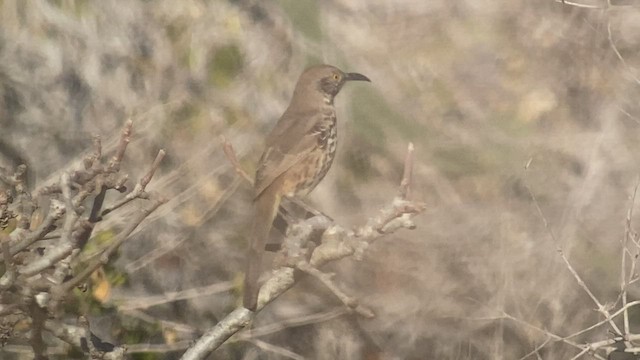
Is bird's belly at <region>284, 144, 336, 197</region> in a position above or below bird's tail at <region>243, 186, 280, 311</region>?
above

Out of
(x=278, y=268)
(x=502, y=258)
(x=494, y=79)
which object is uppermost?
(x=494, y=79)

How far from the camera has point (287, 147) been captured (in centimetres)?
321

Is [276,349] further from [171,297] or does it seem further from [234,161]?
[234,161]

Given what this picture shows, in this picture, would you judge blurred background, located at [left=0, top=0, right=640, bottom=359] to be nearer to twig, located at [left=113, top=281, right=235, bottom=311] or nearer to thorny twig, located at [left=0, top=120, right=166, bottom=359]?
twig, located at [left=113, top=281, right=235, bottom=311]

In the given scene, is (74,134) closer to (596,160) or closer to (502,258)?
(502,258)

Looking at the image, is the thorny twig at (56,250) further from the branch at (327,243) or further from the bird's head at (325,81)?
the bird's head at (325,81)

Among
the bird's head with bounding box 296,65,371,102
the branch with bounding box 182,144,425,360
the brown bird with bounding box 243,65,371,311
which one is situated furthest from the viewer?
the bird's head with bounding box 296,65,371,102

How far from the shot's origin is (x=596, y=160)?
3.71m

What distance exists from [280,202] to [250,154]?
→ 0.34 m

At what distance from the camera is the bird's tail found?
2961 mm

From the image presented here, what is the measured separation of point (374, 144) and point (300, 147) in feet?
1.76

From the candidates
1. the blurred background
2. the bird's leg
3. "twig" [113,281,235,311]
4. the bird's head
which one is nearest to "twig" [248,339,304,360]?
the blurred background

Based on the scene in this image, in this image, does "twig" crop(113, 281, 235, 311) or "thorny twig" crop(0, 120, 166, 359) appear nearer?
"thorny twig" crop(0, 120, 166, 359)

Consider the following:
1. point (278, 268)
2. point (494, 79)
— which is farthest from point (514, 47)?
point (278, 268)
